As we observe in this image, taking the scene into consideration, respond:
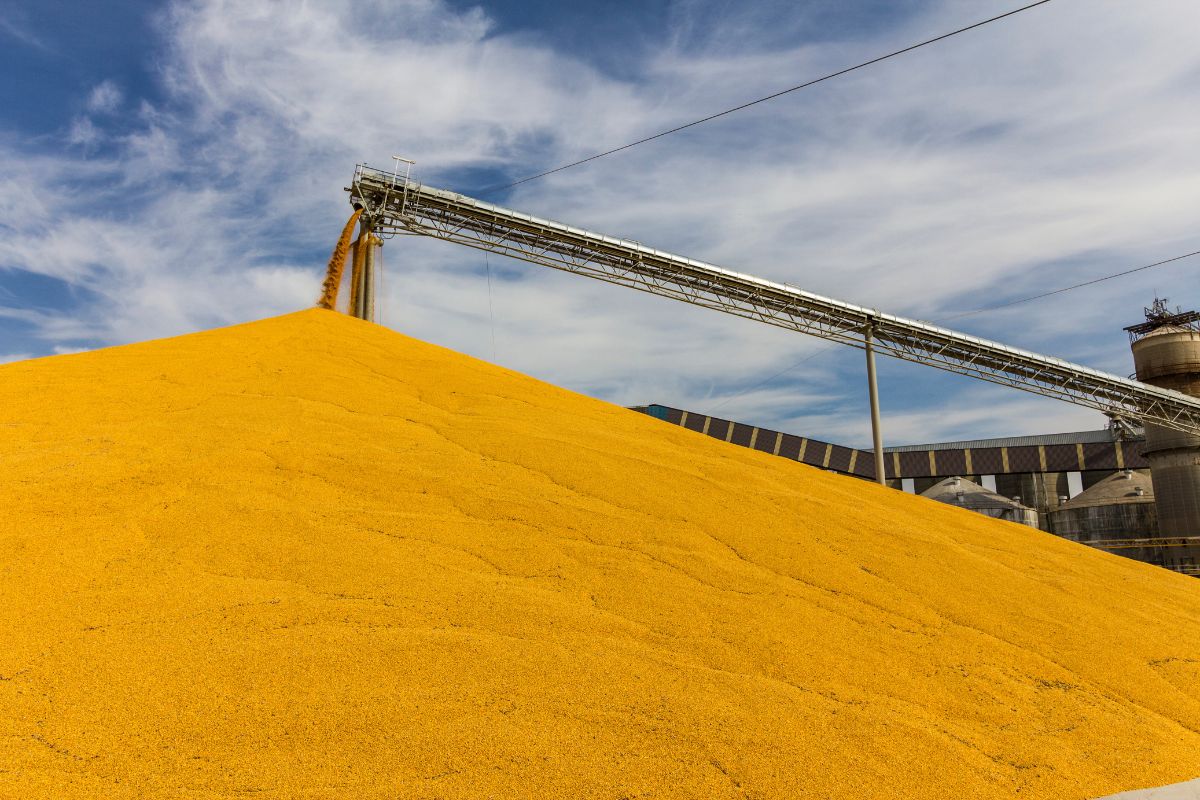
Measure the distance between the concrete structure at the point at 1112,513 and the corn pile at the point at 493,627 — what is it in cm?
3004

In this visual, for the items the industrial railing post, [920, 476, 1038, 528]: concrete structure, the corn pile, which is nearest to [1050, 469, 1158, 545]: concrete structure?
[920, 476, 1038, 528]: concrete structure

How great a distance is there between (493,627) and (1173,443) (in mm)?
33920

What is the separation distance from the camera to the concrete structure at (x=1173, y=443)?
27.5 meters

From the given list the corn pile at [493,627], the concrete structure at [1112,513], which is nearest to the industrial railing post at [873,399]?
the corn pile at [493,627]

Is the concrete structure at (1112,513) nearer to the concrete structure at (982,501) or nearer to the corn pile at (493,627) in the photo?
the concrete structure at (982,501)

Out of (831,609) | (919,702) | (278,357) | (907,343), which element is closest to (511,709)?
(919,702)

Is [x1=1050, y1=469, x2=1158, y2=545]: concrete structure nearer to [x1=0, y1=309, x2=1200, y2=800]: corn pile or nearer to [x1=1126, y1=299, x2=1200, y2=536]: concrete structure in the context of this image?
[x1=1126, y1=299, x2=1200, y2=536]: concrete structure

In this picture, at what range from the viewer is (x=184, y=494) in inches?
191

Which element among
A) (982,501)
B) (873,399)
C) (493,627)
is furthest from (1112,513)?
(493,627)

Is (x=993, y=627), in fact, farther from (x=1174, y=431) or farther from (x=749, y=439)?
(x=749, y=439)

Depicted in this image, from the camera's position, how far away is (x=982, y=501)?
35.2 metres

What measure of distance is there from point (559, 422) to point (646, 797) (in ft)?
18.3

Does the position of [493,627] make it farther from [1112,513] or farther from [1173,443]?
[1112,513]

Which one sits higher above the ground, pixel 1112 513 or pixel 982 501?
pixel 982 501
